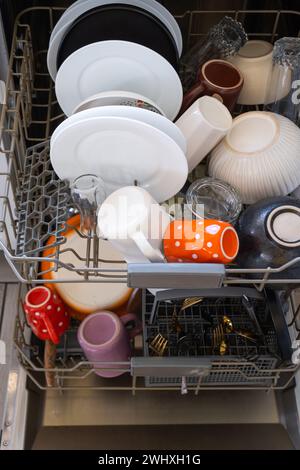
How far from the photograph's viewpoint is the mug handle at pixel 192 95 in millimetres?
849

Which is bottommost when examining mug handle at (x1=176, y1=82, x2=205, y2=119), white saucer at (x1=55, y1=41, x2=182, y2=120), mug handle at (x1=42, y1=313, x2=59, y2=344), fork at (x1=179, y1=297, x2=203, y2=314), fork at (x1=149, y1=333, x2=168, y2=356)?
fork at (x1=149, y1=333, x2=168, y2=356)

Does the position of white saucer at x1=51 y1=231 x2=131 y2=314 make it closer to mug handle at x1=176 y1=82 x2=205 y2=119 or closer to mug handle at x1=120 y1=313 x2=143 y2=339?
mug handle at x1=120 y1=313 x2=143 y2=339

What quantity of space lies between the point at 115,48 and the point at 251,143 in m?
0.22

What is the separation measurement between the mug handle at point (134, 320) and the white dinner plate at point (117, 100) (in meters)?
0.35

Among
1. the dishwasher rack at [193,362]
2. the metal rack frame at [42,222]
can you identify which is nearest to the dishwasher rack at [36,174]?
the metal rack frame at [42,222]

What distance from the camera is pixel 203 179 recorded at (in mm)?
797

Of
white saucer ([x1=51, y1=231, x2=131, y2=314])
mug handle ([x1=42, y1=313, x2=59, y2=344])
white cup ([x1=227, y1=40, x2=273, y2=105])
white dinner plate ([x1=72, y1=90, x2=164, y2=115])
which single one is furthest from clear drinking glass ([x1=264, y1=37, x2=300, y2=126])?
mug handle ([x1=42, y1=313, x2=59, y2=344])

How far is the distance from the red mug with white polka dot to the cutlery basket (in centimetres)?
13

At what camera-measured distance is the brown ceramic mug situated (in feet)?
2.76

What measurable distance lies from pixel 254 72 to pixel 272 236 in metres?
0.31

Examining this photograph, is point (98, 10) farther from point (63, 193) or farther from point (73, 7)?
point (63, 193)

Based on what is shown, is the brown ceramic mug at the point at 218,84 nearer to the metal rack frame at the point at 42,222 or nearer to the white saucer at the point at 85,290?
the metal rack frame at the point at 42,222

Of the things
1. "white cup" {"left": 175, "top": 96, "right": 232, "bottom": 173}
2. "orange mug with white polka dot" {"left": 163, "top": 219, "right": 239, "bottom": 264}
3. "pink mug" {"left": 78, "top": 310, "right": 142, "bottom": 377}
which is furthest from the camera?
"pink mug" {"left": 78, "top": 310, "right": 142, "bottom": 377}

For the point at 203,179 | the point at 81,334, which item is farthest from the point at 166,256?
the point at 81,334
